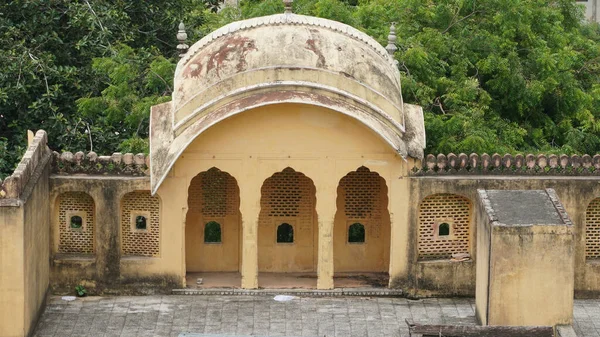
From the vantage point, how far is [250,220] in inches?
893

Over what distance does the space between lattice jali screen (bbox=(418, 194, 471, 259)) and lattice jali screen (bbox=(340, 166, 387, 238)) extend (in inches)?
50.2

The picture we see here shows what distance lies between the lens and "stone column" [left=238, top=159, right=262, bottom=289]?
22500 mm

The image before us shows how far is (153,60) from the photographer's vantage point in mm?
27609

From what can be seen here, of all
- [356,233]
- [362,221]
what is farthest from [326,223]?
[356,233]

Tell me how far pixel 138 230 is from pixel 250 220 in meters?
1.90

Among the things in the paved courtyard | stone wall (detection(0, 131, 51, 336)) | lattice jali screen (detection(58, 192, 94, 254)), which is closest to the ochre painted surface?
stone wall (detection(0, 131, 51, 336))

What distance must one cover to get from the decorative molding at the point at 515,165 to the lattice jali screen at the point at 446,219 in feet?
1.76

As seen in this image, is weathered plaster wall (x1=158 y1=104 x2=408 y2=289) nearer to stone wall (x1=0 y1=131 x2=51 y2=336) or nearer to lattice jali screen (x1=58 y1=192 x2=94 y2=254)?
lattice jali screen (x1=58 y1=192 x2=94 y2=254)

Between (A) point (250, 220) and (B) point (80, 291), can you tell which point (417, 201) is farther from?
Result: (B) point (80, 291)

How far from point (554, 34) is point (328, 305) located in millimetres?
10843

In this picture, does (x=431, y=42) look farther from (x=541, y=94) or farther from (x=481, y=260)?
(x=481, y=260)

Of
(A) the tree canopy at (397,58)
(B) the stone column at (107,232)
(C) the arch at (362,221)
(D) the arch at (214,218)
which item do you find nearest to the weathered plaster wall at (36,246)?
(B) the stone column at (107,232)

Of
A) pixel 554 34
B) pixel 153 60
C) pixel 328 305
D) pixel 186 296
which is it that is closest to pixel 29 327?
pixel 186 296

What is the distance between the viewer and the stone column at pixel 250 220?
2250cm
